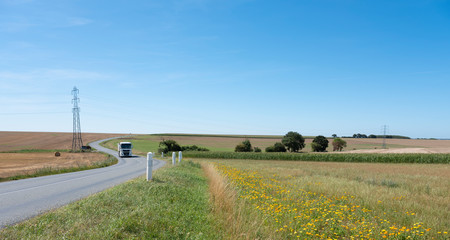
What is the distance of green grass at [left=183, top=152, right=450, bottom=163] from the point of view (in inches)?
1741

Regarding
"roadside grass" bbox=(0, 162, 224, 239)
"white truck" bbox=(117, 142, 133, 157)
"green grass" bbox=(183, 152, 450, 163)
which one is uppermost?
"roadside grass" bbox=(0, 162, 224, 239)

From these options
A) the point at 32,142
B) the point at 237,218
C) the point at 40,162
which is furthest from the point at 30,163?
the point at 32,142

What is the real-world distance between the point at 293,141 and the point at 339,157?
107 ft

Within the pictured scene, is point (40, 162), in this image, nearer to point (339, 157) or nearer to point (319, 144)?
point (339, 157)

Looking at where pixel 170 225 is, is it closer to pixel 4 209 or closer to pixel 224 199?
pixel 224 199

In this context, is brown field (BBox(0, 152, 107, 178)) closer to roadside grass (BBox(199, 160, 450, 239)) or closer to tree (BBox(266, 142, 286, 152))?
roadside grass (BBox(199, 160, 450, 239))

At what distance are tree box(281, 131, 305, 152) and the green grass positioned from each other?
28.2m

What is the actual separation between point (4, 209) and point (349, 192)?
480 inches

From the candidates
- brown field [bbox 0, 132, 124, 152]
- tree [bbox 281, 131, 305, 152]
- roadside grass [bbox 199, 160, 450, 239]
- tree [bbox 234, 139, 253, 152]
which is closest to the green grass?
tree [bbox 234, 139, 253, 152]

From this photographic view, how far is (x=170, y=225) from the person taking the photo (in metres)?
6.56

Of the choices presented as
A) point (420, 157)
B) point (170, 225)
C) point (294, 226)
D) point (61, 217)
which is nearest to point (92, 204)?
point (61, 217)

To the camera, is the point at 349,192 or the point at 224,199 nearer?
the point at 224,199

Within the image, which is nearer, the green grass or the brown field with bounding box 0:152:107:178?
the brown field with bounding box 0:152:107:178

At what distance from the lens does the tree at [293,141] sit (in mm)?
84000
